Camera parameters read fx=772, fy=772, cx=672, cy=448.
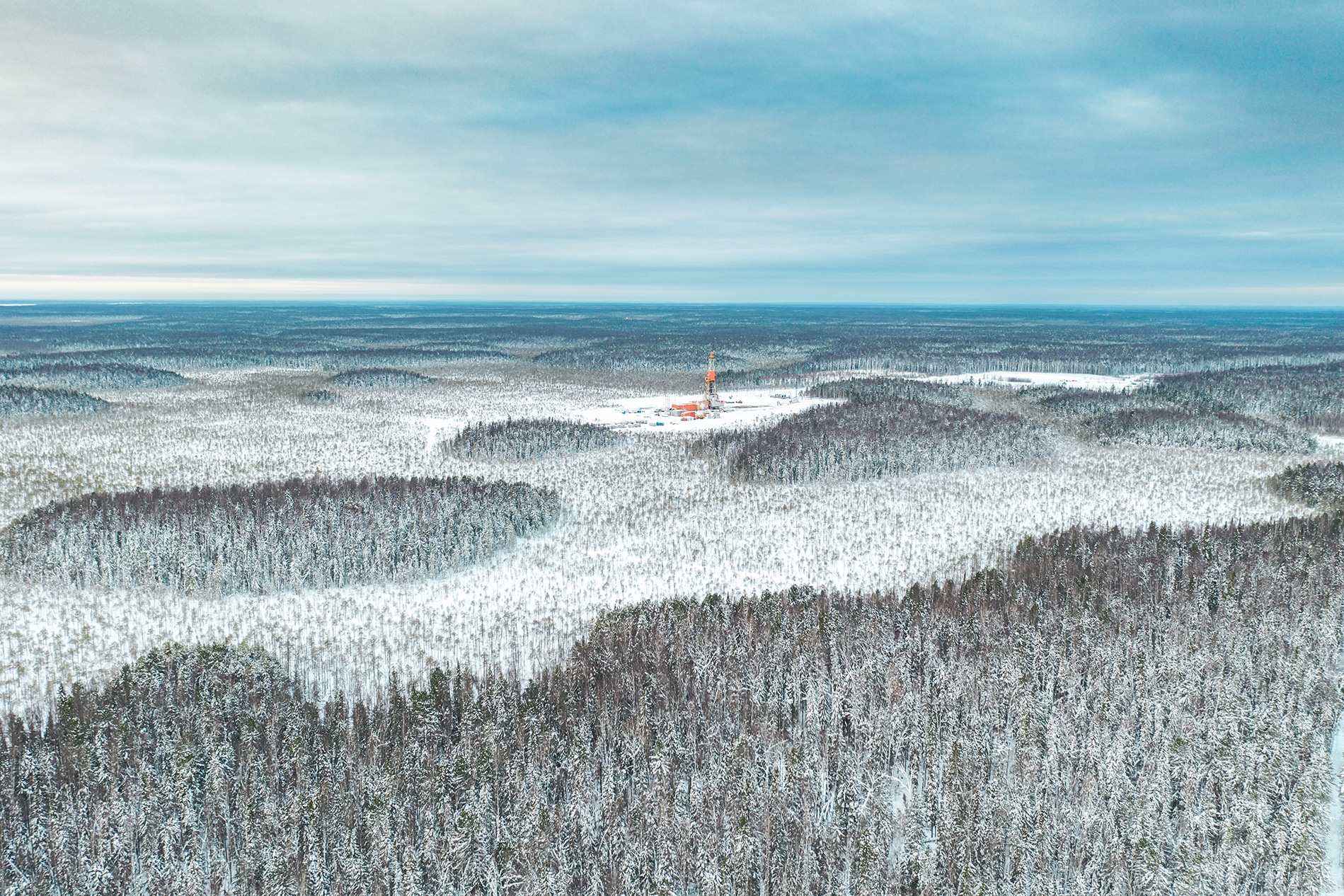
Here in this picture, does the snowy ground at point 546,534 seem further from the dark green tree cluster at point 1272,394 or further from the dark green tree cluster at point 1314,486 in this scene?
the dark green tree cluster at point 1272,394

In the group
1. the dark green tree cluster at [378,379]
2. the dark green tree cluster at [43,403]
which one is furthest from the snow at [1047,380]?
the dark green tree cluster at [43,403]

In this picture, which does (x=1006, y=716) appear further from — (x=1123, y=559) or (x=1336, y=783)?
(x=1123, y=559)

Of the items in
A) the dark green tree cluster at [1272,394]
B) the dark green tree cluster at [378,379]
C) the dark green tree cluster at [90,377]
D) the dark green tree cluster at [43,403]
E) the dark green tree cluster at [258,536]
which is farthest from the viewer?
the dark green tree cluster at [378,379]

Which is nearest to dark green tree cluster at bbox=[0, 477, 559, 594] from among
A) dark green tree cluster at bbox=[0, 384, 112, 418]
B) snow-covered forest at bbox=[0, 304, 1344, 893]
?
snow-covered forest at bbox=[0, 304, 1344, 893]

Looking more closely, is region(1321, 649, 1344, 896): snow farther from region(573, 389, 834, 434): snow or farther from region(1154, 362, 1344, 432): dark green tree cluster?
region(1154, 362, 1344, 432): dark green tree cluster

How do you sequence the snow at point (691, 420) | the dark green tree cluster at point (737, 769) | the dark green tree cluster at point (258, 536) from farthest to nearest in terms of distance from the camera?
the snow at point (691, 420) < the dark green tree cluster at point (258, 536) < the dark green tree cluster at point (737, 769)

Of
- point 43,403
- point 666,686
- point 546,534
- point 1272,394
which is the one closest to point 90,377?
point 43,403
